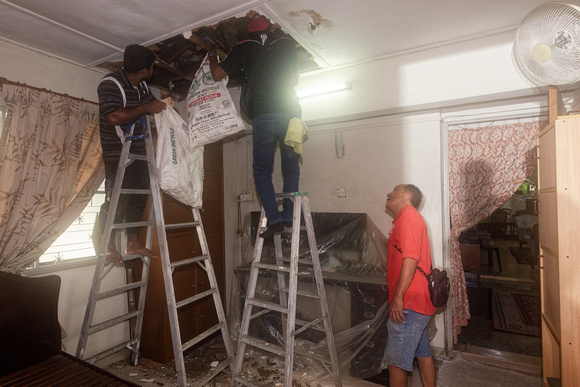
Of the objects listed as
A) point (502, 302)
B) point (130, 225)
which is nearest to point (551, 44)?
point (130, 225)

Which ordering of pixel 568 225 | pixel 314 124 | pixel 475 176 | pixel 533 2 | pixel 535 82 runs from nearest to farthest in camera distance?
pixel 568 225, pixel 533 2, pixel 535 82, pixel 475 176, pixel 314 124

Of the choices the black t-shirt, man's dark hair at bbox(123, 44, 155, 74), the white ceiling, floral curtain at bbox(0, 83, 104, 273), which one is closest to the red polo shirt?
the black t-shirt

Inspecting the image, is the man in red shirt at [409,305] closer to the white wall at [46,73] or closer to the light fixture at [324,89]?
the light fixture at [324,89]

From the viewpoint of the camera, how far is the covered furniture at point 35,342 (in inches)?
70.0

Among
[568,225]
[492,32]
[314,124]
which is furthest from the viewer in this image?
[314,124]

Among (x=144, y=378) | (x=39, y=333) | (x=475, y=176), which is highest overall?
(x=475, y=176)

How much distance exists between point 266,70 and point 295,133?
0.49 meters

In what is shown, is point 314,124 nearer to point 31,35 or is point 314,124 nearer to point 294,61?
point 294,61

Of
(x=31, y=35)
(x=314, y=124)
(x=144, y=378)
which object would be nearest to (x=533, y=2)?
(x=314, y=124)

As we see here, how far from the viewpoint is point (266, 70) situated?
6.81ft

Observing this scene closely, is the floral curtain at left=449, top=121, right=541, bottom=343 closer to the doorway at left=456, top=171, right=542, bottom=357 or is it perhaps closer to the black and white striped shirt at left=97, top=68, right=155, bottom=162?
the doorway at left=456, top=171, right=542, bottom=357

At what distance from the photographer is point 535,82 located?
2.21m

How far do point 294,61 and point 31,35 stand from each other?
2009 mm

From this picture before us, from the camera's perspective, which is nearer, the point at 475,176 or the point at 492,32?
the point at 492,32
